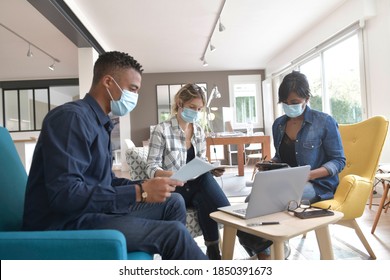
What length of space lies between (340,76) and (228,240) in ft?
13.5

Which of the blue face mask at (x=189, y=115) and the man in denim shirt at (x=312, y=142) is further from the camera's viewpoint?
the blue face mask at (x=189, y=115)

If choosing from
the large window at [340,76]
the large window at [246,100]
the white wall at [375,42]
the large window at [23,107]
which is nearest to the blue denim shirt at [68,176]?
the white wall at [375,42]

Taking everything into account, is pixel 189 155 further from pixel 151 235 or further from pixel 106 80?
pixel 151 235

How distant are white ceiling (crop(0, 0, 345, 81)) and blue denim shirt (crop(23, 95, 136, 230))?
10.3 ft

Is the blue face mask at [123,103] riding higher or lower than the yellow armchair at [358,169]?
higher

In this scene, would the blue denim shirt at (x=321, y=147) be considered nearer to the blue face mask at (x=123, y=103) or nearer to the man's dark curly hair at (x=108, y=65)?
the blue face mask at (x=123, y=103)

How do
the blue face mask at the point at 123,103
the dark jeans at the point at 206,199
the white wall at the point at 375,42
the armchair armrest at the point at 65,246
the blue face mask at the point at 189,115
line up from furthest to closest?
the white wall at the point at 375,42 → the blue face mask at the point at 189,115 → the dark jeans at the point at 206,199 → the blue face mask at the point at 123,103 → the armchair armrest at the point at 65,246

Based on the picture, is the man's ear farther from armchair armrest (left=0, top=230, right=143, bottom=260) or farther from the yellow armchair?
the yellow armchair

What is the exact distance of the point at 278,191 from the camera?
1.32 meters

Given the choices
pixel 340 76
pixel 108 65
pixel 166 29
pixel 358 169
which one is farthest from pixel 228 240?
pixel 340 76

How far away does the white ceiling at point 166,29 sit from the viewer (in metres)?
3.93

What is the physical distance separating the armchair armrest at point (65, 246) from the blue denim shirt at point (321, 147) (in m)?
1.37

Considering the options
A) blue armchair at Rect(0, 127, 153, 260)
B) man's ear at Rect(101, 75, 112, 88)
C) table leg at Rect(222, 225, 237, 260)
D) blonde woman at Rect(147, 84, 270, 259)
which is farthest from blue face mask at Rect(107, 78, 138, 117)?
table leg at Rect(222, 225, 237, 260)
